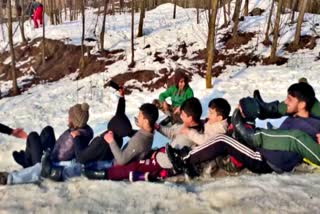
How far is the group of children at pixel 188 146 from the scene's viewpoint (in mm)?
4664

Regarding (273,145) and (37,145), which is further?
(37,145)

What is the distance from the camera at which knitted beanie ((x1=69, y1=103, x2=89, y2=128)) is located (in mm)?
5227

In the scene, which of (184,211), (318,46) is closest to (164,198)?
(184,211)

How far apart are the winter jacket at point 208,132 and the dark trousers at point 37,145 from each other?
1950 mm

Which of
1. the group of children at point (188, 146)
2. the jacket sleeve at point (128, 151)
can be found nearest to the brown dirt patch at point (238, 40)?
the group of children at point (188, 146)

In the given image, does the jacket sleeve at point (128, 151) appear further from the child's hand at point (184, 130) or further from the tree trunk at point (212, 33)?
the tree trunk at point (212, 33)

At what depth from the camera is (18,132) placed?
217 inches

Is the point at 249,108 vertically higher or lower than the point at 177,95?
higher

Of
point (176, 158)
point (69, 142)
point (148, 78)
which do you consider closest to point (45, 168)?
point (69, 142)

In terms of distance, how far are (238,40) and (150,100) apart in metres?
5.65

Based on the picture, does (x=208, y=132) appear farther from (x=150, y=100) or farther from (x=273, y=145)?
(x=150, y=100)

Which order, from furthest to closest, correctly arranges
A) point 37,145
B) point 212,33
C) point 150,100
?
point 150,100 → point 212,33 → point 37,145

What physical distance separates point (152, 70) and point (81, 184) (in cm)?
1073

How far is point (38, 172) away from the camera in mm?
4852
